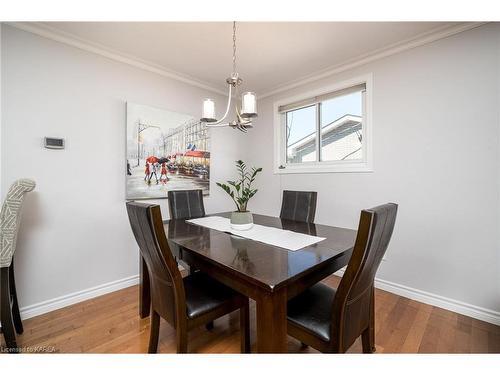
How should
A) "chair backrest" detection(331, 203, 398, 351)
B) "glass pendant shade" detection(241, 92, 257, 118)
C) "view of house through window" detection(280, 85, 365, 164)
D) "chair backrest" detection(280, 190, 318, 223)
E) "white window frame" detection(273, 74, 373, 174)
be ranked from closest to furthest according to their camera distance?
"chair backrest" detection(331, 203, 398, 351) < "glass pendant shade" detection(241, 92, 257, 118) < "chair backrest" detection(280, 190, 318, 223) < "white window frame" detection(273, 74, 373, 174) < "view of house through window" detection(280, 85, 365, 164)

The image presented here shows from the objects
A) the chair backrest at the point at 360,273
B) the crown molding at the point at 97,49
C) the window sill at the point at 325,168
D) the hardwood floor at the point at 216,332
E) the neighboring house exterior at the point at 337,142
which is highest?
the crown molding at the point at 97,49

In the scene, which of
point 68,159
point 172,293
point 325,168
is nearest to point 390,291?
point 325,168

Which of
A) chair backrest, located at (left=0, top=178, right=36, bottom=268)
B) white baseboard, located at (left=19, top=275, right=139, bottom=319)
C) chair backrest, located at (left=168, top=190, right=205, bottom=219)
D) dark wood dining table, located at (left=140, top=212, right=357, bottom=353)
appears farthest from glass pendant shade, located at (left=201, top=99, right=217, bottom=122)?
white baseboard, located at (left=19, top=275, right=139, bottom=319)

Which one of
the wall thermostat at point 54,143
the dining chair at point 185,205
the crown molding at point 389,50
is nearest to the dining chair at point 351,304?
the dining chair at point 185,205

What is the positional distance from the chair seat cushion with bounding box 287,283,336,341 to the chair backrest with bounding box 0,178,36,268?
5.49ft

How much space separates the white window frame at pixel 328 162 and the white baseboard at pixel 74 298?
2.20 metres

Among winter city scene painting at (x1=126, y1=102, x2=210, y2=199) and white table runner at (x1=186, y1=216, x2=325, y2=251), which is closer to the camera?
white table runner at (x1=186, y1=216, x2=325, y2=251)

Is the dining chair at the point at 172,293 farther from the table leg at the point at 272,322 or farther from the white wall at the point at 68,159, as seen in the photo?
the white wall at the point at 68,159

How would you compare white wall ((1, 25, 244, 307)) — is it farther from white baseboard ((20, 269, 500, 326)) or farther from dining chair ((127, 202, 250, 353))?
dining chair ((127, 202, 250, 353))

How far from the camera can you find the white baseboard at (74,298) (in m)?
1.79

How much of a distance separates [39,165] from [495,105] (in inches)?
140

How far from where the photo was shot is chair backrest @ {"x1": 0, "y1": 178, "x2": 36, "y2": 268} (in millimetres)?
1316

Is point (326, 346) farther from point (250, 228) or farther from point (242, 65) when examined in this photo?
point (242, 65)
